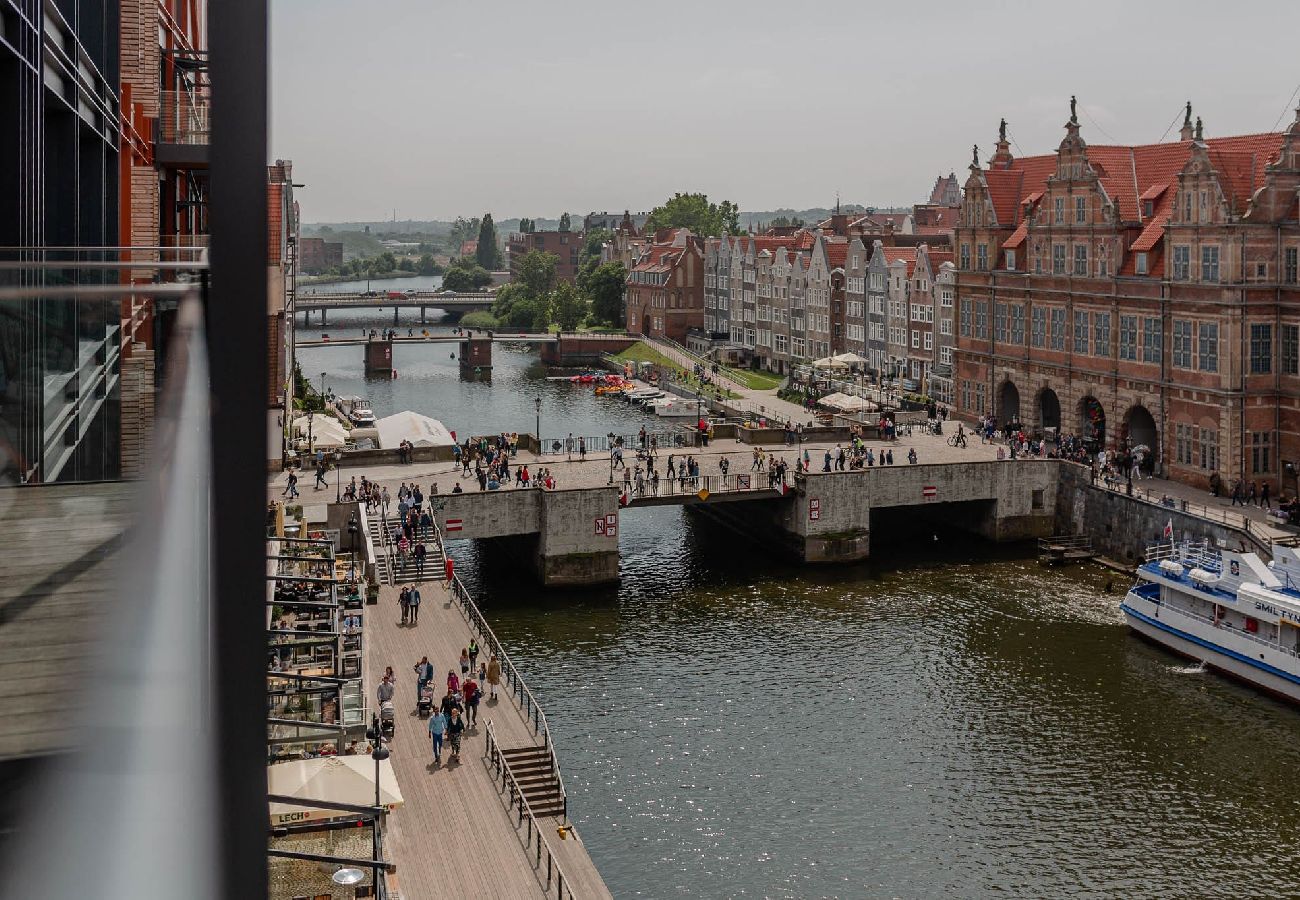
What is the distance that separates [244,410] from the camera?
3.11 m

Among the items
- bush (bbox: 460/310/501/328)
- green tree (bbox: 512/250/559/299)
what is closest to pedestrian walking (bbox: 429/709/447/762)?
bush (bbox: 460/310/501/328)

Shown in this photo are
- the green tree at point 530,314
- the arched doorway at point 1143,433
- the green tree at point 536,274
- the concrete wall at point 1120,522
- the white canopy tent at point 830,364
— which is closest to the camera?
the concrete wall at point 1120,522

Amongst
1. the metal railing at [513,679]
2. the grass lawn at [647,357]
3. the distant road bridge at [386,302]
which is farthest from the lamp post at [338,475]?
the distant road bridge at [386,302]

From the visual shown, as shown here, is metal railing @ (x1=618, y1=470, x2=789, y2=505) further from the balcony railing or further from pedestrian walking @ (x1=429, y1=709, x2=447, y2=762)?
the balcony railing

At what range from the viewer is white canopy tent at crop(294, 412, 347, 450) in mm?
61344

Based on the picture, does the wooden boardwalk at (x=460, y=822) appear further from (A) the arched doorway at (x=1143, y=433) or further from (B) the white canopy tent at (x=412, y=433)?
(A) the arched doorway at (x=1143, y=433)

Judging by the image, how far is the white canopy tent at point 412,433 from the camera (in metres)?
62.6

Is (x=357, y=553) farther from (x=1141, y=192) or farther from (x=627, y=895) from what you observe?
(x=1141, y=192)

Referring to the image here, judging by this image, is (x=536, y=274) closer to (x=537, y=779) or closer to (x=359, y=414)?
(x=359, y=414)

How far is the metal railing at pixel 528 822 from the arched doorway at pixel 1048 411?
44.9 meters

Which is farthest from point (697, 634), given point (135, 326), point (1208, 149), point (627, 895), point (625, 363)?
point (625, 363)

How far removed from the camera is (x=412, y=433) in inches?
2491

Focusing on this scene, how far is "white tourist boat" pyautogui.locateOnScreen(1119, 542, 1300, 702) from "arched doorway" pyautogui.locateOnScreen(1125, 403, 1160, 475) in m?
15.3

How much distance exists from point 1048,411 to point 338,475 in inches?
1386
